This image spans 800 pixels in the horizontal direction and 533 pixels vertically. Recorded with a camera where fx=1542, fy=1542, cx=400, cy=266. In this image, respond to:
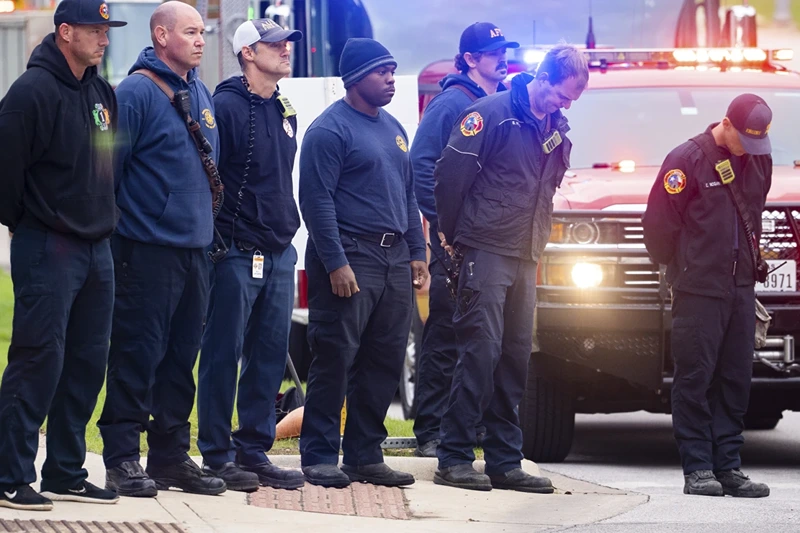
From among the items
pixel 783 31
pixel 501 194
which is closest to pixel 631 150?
pixel 501 194

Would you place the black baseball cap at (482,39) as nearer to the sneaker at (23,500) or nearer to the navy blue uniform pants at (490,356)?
the navy blue uniform pants at (490,356)

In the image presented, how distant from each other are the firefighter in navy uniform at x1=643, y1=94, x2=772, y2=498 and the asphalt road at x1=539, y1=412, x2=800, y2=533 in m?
0.29

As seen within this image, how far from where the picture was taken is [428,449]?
8.24 metres

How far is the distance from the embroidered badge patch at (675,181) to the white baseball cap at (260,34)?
6.50 ft

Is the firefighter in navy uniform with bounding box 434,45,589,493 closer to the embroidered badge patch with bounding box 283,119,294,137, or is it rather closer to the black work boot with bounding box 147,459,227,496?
the embroidered badge patch with bounding box 283,119,294,137

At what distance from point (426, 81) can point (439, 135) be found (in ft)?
13.8

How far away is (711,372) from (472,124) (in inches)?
67.3

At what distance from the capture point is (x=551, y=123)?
7461 mm

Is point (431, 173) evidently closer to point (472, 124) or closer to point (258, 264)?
point (472, 124)

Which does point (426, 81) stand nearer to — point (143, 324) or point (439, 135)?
point (439, 135)

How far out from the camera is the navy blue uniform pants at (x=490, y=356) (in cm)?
728

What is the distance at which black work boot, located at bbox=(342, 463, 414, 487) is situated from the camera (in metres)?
7.27

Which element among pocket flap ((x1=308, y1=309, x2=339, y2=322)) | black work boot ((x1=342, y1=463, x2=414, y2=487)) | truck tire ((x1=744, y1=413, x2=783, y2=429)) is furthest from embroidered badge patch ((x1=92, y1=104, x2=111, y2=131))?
truck tire ((x1=744, y1=413, x2=783, y2=429))

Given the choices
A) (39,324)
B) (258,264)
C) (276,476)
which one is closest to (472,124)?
(258,264)
